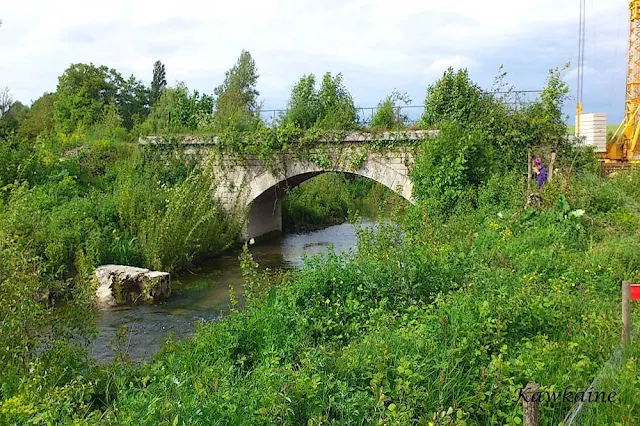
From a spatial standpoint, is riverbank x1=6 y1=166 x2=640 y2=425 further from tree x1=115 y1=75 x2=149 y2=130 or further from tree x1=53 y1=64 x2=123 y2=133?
tree x1=115 y1=75 x2=149 y2=130

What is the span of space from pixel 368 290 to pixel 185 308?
4.58 meters

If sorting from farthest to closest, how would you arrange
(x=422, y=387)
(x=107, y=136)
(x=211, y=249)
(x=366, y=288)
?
(x=107, y=136) → (x=211, y=249) → (x=366, y=288) → (x=422, y=387)

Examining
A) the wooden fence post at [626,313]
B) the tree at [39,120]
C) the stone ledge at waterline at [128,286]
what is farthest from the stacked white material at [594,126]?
the tree at [39,120]

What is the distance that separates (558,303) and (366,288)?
177 centimetres

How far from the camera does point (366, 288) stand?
5664 millimetres

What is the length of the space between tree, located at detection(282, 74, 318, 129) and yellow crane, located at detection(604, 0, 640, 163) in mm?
14487

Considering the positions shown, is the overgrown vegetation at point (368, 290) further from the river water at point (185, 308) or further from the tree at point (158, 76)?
the tree at point (158, 76)

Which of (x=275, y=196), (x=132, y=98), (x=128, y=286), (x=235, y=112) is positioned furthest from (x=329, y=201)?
(x=132, y=98)

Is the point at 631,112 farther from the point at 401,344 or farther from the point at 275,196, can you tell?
the point at 401,344

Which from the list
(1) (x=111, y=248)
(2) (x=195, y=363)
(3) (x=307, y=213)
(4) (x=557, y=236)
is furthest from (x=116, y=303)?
(3) (x=307, y=213)

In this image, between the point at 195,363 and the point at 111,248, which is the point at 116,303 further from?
the point at 195,363

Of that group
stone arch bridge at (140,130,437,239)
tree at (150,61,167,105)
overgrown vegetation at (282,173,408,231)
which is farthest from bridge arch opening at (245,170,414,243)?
tree at (150,61,167,105)

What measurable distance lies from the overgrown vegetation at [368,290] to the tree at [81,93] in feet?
54.3

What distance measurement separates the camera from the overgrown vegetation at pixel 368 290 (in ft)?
11.8
